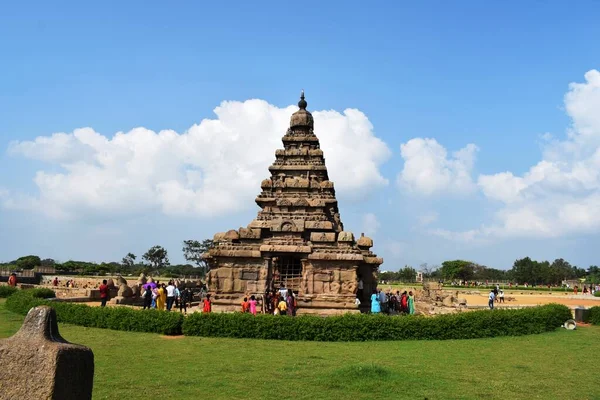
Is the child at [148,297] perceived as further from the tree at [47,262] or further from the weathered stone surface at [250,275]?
the tree at [47,262]

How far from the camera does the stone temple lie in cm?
1972

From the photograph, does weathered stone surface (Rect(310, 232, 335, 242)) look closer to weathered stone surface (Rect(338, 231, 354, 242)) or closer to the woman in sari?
weathered stone surface (Rect(338, 231, 354, 242))

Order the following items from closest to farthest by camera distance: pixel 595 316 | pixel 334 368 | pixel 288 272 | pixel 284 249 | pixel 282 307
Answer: pixel 334 368 → pixel 282 307 → pixel 595 316 → pixel 284 249 → pixel 288 272

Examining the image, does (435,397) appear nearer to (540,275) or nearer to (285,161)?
(285,161)

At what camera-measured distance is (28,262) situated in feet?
254

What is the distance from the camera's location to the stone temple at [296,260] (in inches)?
776

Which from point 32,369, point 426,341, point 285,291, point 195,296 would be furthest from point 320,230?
point 32,369

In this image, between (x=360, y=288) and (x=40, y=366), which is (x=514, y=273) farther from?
(x=40, y=366)

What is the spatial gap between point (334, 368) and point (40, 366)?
7.62m

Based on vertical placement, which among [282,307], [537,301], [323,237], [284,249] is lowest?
[537,301]

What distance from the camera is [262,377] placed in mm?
9375

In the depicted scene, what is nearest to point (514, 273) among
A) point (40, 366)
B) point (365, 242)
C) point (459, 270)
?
point (459, 270)

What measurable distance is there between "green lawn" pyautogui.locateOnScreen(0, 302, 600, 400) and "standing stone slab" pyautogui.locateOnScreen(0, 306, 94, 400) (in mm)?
4666

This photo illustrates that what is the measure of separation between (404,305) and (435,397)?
13999mm
